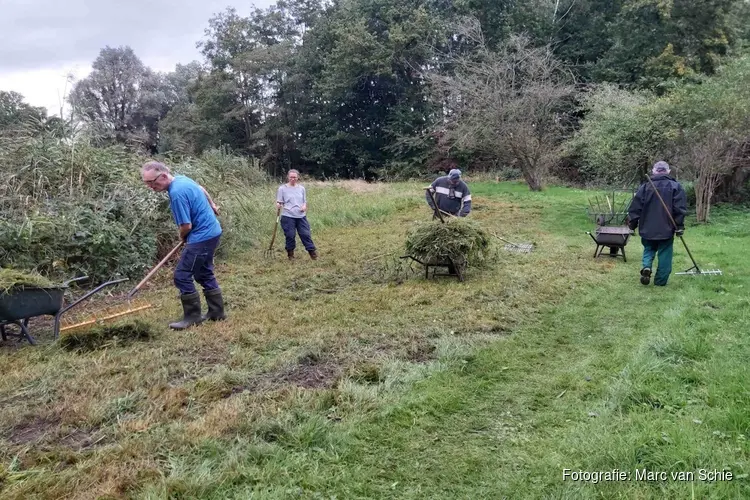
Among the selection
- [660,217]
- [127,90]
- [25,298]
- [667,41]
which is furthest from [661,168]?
[127,90]

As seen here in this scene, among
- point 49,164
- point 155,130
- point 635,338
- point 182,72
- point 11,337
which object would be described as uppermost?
point 182,72

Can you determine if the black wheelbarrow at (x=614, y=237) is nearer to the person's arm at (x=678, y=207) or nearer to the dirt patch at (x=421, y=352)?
the person's arm at (x=678, y=207)

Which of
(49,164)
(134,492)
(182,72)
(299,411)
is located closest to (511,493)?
(299,411)

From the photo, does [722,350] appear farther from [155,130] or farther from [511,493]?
[155,130]

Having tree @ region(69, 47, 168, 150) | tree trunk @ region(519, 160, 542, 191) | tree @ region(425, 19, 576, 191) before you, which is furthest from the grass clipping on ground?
tree @ region(69, 47, 168, 150)

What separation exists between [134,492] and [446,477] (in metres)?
1.55

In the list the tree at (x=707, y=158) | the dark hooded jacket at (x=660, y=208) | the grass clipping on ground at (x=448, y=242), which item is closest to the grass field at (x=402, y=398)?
the grass clipping on ground at (x=448, y=242)

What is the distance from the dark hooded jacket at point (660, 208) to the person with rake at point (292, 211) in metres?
5.00

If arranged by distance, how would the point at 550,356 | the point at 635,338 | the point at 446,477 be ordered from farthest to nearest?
1. the point at 635,338
2. the point at 550,356
3. the point at 446,477

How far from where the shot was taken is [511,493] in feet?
8.29

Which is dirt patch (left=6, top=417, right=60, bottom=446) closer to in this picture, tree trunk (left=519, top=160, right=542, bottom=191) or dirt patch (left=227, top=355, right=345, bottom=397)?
dirt patch (left=227, top=355, right=345, bottom=397)

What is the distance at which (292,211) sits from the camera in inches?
344

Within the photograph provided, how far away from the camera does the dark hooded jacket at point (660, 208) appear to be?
6.59 metres

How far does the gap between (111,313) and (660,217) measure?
6766 mm
